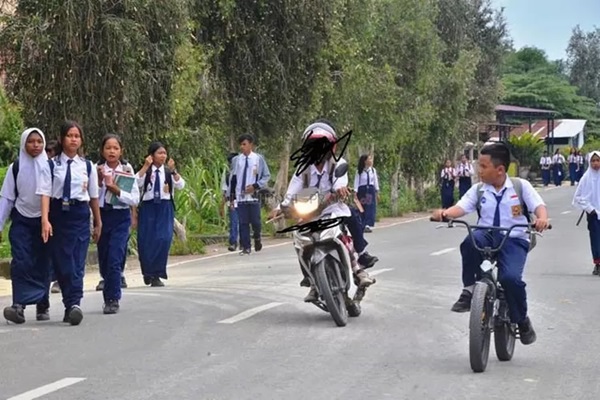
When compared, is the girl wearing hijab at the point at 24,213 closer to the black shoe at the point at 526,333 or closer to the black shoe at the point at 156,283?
the black shoe at the point at 156,283

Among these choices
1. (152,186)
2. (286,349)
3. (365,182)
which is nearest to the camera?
(286,349)

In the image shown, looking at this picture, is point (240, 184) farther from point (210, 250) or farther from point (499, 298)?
point (499, 298)

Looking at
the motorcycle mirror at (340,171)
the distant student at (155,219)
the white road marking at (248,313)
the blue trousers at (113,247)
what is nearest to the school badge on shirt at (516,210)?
the motorcycle mirror at (340,171)

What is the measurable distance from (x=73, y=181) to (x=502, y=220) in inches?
169

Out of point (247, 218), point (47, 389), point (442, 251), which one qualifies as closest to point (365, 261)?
point (47, 389)

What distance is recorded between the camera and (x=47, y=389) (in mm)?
8648

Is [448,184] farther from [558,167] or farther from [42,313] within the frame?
[42,313]

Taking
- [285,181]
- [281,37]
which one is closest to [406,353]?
[281,37]

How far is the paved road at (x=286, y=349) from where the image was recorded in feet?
28.6

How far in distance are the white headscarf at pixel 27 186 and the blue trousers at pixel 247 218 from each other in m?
10.3

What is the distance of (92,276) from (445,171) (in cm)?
2572

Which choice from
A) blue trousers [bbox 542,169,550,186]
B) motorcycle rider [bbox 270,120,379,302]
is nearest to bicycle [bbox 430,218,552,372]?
motorcycle rider [bbox 270,120,379,302]

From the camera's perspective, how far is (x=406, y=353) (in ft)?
33.6

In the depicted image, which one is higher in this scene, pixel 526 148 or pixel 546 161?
pixel 526 148
